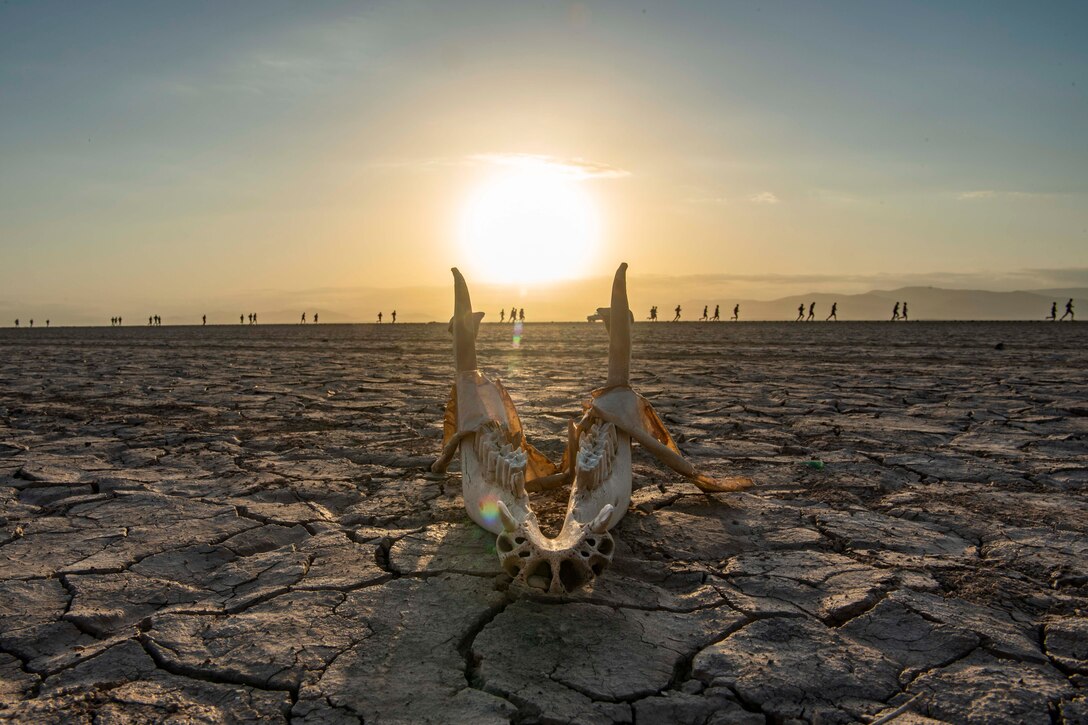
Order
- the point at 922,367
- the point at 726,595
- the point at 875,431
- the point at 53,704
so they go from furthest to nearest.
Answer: the point at 922,367, the point at 875,431, the point at 726,595, the point at 53,704

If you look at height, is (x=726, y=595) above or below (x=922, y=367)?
below

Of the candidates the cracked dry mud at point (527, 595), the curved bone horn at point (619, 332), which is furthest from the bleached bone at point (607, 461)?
the cracked dry mud at point (527, 595)

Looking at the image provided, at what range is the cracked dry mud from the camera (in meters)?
1.83

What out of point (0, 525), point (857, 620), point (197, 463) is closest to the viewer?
point (857, 620)

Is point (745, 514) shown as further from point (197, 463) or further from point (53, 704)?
point (197, 463)

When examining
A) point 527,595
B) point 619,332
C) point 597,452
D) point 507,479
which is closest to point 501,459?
point 507,479

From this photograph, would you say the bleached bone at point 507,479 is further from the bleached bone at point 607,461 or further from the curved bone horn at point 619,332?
the curved bone horn at point 619,332

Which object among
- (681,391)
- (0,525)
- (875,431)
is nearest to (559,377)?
(681,391)

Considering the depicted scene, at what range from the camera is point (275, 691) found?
1857mm

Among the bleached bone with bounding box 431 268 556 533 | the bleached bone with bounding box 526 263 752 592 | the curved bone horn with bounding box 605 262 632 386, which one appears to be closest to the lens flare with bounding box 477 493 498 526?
the bleached bone with bounding box 431 268 556 533

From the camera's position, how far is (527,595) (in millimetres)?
2418

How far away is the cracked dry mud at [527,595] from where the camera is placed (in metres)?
1.83

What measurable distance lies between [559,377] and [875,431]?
5148 mm

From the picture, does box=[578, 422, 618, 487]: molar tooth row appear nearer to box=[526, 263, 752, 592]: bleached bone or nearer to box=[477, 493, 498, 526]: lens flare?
box=[526, 263, 752, 592]: bleached bone
